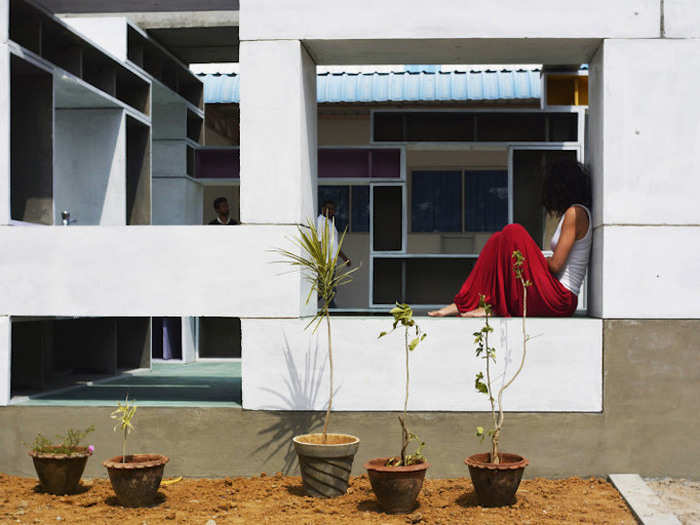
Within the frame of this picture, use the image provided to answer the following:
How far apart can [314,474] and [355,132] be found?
373 inches

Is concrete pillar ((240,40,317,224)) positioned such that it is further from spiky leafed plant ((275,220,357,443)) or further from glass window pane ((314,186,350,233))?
glass window pane ((314,186,350,233))

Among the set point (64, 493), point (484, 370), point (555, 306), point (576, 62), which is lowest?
point (64, 493)

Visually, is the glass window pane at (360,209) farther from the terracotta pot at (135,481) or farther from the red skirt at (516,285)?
the terracotta pot at (135,481)

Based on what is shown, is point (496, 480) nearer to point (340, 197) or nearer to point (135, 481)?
point (135, 481)

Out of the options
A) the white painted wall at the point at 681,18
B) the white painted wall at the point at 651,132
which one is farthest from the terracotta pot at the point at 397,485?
the white painted wall at the point at 681,18

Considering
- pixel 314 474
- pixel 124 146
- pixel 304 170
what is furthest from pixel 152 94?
pixel 314 474

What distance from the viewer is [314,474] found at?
4801 mm

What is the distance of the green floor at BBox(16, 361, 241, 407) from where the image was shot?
5.60 metres

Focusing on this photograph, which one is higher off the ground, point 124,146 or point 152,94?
point 152,94

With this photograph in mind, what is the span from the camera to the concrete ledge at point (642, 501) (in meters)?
4.33

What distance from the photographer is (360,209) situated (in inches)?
551

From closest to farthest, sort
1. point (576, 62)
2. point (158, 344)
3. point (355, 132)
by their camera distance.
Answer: point (576, 62)
point (158, 344)
point (355, 132)

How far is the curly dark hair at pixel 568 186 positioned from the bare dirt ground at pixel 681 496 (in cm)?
178

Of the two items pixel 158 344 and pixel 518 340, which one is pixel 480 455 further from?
pixel 158 344
